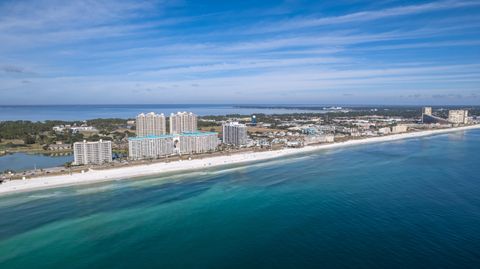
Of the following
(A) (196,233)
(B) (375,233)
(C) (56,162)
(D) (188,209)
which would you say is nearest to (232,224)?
(A) (196,233)

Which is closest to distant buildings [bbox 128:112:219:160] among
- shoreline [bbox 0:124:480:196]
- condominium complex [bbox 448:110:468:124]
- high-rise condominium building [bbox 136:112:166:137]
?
high-rise condominium building [bbox 136:112:166:137]

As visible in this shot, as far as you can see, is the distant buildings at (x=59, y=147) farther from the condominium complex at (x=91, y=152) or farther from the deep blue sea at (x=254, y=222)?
the deep blue sea at (x=254, y=222)

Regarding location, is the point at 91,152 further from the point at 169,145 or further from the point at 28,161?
the point at 169,145

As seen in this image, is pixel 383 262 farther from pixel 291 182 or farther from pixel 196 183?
pixel 196 183

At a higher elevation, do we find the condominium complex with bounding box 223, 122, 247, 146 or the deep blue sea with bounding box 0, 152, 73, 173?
the condominium complex with bounding box 223, 122, 247, 146

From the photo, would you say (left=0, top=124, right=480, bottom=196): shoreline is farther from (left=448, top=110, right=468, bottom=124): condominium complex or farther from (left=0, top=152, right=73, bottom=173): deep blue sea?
(left=448, top=110, right=468, bottom=124): condominium complex
